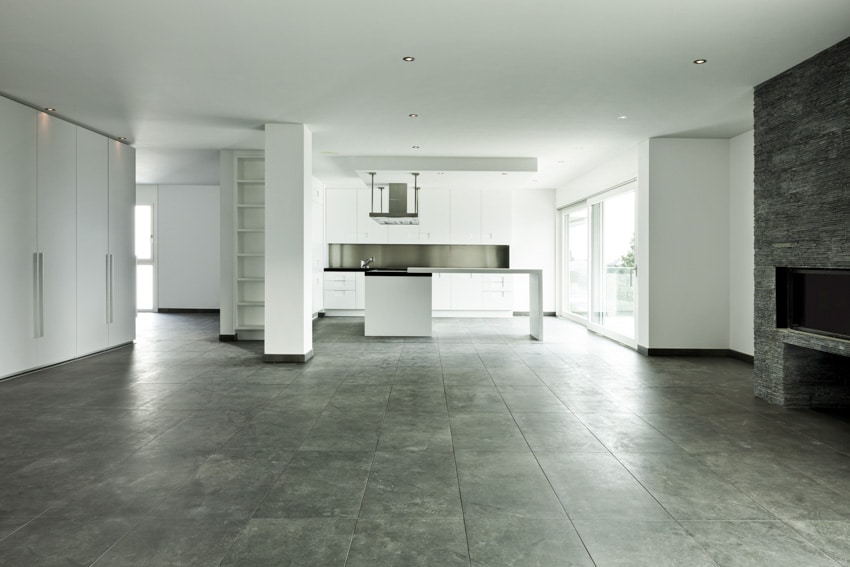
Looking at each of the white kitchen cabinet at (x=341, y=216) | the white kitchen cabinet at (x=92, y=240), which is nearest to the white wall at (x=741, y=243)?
the white kitchen cabinet at (x=341, y=216)

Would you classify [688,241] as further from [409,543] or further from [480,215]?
[409,543]

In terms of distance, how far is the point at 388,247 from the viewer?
1177cm

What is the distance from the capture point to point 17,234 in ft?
17.5

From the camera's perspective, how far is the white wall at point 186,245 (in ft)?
40.0

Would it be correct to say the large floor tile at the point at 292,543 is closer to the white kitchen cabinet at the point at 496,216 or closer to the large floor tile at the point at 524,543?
the large floor tile at the point at 524,543

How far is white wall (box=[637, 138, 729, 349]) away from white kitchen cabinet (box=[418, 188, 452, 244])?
504 cm

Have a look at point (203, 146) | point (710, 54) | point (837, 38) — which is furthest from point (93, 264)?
point (837, 38)

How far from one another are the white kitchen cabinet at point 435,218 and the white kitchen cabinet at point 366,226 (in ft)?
2.58

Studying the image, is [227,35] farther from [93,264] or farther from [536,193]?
[536,193]

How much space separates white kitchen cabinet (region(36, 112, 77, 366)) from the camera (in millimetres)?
5691

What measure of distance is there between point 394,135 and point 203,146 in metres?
2.83

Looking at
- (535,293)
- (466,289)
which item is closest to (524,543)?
(535,293)

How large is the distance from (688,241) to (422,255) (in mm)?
6003

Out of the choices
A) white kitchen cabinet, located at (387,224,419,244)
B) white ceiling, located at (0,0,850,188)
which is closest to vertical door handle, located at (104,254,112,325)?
white ceiling, located at (0,0,850,188)
